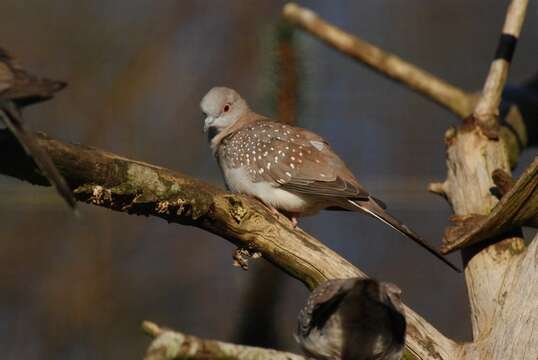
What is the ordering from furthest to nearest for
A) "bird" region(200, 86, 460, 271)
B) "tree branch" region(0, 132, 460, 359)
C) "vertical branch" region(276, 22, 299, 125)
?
"vertical branch" region(276, 22, 299, 125)
"bird" region(200, 86, 460, 271)
"tree branch" region(0, 132, 460, 359)

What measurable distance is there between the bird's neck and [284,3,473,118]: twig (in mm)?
920

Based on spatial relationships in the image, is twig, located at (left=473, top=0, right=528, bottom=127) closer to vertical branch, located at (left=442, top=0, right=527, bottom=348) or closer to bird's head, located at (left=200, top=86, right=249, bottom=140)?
vertical branch, located at (left=442, top=0, right=527, bottom=348)

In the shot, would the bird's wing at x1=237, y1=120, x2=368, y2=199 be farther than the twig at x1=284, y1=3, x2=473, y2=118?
No

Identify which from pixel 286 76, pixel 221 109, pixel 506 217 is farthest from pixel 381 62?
pixel 506 217

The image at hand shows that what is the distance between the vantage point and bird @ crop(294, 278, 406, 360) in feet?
9.60

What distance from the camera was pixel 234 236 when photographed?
12.8 ft

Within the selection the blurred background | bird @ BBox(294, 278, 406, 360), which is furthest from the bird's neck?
bird @ BBox(294, 278, 406, 360)

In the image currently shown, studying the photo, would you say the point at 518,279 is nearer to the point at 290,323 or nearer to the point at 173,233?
the point at 290,323

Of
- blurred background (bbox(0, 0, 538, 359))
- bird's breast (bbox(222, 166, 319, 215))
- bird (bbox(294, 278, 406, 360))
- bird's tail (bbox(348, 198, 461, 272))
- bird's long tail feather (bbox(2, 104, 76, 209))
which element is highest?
bird's long tail feather (bbox(2, 104, 76, 209))

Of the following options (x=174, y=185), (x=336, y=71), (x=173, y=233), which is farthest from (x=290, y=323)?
(x=174, y=185)

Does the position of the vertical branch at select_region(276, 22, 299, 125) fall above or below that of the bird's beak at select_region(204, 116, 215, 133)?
above

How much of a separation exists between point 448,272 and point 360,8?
123 inches

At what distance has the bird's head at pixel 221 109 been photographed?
534cm

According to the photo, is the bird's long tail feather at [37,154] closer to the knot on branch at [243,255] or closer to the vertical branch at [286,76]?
the knot on branch at [243,255]
